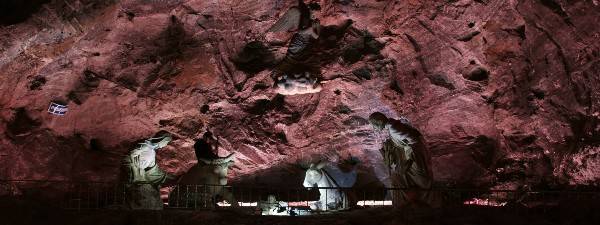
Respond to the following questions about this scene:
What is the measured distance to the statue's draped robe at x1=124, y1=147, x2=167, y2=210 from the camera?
10.2 metres

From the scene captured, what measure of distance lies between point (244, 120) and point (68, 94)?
411cm

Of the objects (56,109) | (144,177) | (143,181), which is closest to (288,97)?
(144,177)

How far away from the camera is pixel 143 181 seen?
1052cm

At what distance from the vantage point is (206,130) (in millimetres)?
13242

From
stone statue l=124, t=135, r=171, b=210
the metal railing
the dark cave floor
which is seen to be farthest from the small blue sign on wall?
the dark cave floor

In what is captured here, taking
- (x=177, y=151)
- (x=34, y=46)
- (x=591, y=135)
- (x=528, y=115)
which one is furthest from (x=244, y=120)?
(x=591, y=135)

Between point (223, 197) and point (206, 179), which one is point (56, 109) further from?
point (223, 197)

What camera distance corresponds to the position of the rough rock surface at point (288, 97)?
10.6m

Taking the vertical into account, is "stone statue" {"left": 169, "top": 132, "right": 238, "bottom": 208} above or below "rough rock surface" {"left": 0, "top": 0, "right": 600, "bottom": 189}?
below

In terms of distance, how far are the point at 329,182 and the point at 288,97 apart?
2.26 metres

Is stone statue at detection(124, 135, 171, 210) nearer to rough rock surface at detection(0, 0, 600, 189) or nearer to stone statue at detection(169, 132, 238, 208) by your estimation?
stone statue at detection(169, 132, 238, 208)

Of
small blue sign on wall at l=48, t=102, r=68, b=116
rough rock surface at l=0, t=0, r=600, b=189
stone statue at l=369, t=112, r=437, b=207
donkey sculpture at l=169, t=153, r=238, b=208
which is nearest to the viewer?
stone statue at l=369, t=112, r=437, b=207

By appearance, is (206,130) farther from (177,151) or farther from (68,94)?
(68,94)

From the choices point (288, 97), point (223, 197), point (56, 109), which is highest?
point (288, 97)
